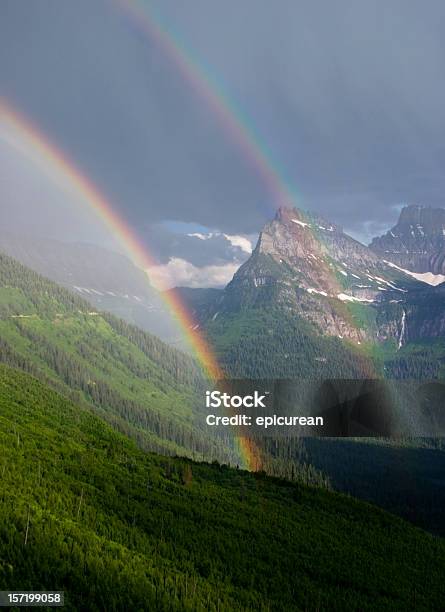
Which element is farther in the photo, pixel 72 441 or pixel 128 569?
pixel 72 441

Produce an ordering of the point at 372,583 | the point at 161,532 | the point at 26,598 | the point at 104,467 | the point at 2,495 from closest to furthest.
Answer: the point at 26,598
the point at 2,495
the point at 161,532
the point at 372,583
the point at 104,467

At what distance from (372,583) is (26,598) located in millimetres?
50010

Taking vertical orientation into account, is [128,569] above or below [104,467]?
below

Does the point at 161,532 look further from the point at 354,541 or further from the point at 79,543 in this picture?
the point at 354,541

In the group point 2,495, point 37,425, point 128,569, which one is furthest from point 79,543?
point 37,425

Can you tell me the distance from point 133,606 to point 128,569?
5787 mm

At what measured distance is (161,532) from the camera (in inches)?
2256

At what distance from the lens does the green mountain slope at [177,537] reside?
36844mm

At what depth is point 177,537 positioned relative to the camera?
58094 mm

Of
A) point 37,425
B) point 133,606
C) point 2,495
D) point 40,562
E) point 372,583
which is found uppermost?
point 37,425

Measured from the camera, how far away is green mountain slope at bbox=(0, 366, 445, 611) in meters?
36.8

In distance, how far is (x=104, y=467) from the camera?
7862 cm

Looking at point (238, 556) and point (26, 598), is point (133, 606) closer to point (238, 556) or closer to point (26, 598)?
point (26, 598)

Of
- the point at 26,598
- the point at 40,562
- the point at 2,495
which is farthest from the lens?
the point at 2,495
